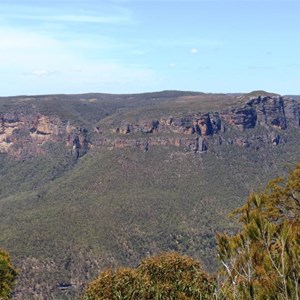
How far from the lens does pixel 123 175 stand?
379 ft

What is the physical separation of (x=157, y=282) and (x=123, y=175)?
309ft

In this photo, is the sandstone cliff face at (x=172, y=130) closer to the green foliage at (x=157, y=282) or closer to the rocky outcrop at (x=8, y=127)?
the rocky outcrop at (x=8, y=127)

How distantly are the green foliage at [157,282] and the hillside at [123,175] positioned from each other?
149ft

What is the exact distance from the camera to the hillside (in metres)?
83.1

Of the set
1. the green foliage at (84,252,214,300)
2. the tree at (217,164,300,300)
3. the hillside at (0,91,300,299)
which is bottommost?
the hillside at (0,91,300,299)

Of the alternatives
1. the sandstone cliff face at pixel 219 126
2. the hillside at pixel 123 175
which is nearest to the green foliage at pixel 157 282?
the hillside at pixel 123 175

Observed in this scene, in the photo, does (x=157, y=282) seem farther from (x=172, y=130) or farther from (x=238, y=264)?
(x=172, y=130)

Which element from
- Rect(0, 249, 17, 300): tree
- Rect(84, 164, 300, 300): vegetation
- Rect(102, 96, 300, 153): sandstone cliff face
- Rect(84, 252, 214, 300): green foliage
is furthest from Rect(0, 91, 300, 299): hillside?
Rect(84, 164, 300, 300): vegetation

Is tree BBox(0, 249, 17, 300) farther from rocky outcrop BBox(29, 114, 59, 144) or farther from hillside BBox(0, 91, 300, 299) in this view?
rocky outcrop BBox(29, 114, 59, 144)

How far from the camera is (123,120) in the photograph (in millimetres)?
134875

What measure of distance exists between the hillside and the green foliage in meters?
45.6

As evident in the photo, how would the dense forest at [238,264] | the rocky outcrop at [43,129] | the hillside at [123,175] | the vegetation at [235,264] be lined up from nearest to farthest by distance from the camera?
the dense forest at [238,264]
the vegetation at [235,264]
the hillside at [123,175]
the rocky outcrop at [43,129]

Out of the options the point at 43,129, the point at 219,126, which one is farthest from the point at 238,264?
the point at 43,129

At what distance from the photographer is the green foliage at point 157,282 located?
67.6 ft
